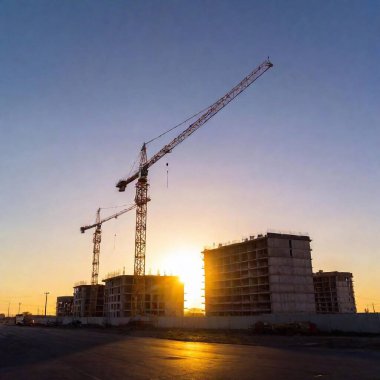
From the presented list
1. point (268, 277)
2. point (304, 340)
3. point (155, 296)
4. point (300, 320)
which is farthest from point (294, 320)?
point (155, 296)

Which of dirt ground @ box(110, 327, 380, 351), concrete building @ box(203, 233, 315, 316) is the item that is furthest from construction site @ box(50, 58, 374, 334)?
dirt ground @ box(110, 327, 380, 351)

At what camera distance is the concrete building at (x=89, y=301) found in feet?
504

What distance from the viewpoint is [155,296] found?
5089 inches

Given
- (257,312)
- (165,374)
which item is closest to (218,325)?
(257,312)

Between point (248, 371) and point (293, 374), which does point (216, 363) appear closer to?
point (248, 371)

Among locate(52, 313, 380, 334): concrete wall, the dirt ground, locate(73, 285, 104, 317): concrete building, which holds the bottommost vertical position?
the dirt ground

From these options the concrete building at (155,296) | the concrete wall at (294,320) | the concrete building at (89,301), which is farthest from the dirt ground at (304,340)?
the concrete building at (89,301)

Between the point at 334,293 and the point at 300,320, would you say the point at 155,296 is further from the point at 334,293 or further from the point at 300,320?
the point at 300,320

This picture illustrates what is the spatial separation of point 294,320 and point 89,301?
115114mm

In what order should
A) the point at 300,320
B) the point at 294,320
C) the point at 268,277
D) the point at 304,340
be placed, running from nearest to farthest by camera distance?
the point at 304,340 → the point at 300,320 → the point at 294,320 → the point at 268,277

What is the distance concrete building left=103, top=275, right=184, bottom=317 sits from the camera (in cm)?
12812

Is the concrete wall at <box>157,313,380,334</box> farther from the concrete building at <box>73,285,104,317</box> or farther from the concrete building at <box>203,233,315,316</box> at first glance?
the concrete building at <box>73,285,104,317</box>

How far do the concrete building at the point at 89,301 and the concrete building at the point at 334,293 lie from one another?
7875cm

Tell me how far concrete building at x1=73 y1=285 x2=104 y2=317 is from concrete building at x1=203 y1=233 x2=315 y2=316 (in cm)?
5788
